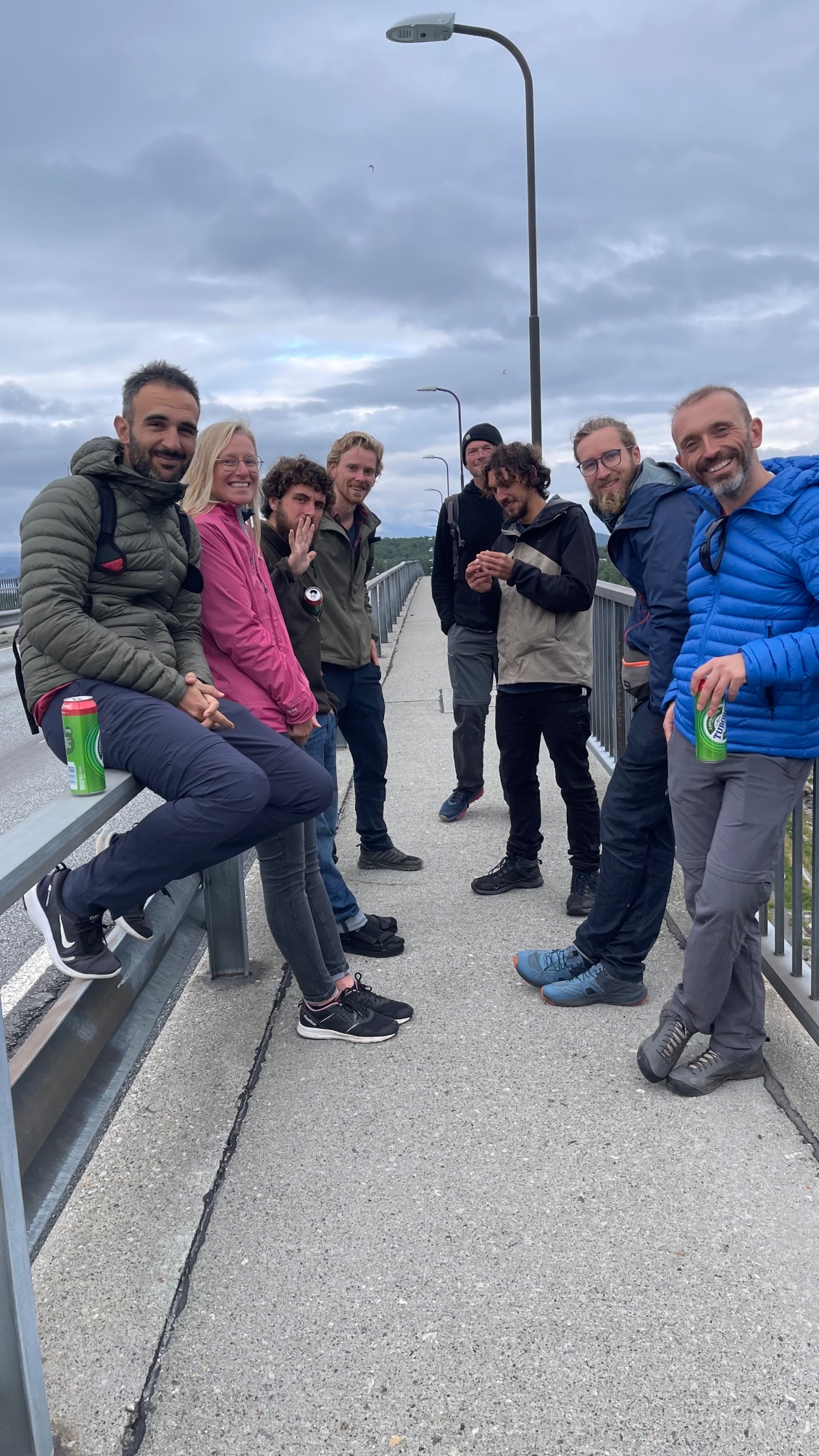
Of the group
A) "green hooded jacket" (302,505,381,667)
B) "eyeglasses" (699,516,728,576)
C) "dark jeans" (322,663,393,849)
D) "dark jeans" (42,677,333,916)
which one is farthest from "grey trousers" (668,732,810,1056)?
"dark jeans" (322,663,393,849)

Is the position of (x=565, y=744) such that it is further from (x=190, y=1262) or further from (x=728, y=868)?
(x=190, y=1262)

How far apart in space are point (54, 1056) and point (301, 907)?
1.11m

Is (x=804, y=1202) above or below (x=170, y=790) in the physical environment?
below

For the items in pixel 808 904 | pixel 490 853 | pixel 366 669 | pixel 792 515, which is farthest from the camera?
pixel 808 904

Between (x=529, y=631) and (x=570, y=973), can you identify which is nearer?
(x=570, y=973)

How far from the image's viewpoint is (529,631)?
15.6ft

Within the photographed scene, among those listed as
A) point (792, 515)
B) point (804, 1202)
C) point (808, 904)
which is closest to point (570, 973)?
point (804, 1202)

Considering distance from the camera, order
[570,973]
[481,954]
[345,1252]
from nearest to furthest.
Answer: [345,1252]
[570,973]
[481,954]

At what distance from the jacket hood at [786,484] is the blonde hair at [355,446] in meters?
2.35

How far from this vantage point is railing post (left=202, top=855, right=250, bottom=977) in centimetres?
391

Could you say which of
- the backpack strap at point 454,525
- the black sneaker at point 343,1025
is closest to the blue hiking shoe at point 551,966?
the black sneaker at point 343,1025

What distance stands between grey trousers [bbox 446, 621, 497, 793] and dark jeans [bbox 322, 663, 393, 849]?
3.29ft

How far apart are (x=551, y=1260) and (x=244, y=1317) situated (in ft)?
2.25

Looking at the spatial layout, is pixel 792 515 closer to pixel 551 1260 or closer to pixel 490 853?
pixel 551 1260
